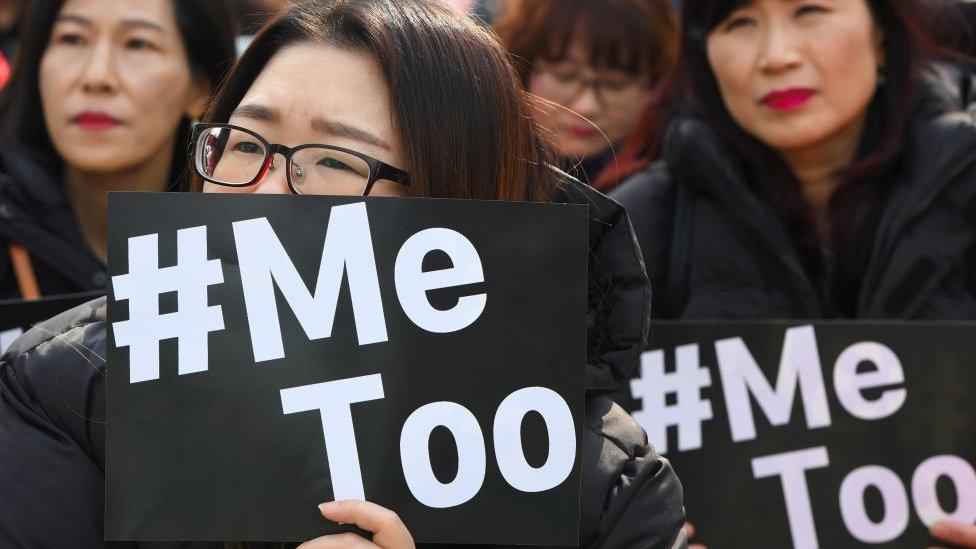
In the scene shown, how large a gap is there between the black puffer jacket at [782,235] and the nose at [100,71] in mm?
1368

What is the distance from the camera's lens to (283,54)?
6.78ft

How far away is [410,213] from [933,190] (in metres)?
1.75

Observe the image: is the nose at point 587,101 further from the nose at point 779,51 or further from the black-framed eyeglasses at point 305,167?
the black-framed eyeglasses at point 305,167

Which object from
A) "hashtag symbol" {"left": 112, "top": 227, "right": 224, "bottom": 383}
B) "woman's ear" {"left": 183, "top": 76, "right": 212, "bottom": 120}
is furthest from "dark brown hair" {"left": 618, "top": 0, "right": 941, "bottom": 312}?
"hashtag symbol" {"left": 112, "top": 227, "right": 224, "bottom": 383}

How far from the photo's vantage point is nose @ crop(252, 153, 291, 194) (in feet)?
6.15

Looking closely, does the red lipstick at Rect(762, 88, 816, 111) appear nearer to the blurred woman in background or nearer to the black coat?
the blurred woman in background

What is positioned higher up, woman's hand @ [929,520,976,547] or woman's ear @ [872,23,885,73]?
woman's ear @ [872,23,885,73]

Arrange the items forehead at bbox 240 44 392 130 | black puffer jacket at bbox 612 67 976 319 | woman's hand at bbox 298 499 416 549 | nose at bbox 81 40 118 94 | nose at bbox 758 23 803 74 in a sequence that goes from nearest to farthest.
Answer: woman's hand at bbox 298 499 416 549, forehead at bbox 240 44 392 130, black puffer jacket at bbox 612 67 976 319, nose at bbox 758 23 803 74, nose at bbox 81 40 118 94

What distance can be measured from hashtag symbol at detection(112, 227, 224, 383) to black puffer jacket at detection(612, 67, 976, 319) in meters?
1.67

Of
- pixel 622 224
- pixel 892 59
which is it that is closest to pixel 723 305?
pixel 892 59

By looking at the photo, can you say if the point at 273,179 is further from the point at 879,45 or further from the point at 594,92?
the point at 594,92

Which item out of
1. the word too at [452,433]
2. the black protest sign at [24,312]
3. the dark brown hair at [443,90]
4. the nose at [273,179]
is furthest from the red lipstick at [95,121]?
the word too at [452,433]

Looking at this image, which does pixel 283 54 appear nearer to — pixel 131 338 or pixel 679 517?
pixel 131 338

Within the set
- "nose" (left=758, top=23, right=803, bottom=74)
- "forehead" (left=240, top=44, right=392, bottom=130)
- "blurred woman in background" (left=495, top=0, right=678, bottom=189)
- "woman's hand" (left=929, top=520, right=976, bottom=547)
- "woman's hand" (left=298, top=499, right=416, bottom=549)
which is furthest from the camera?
"blurred woman in background" (left=495, top=0, right=678, bottom=189)
